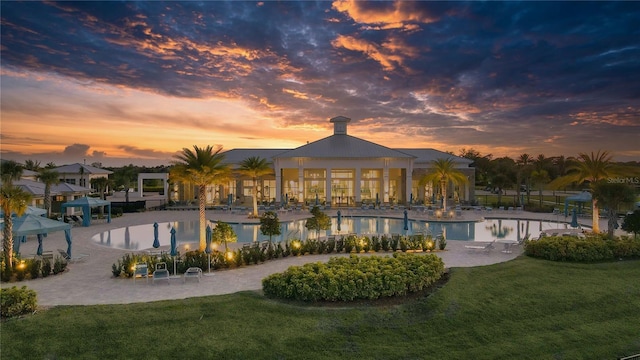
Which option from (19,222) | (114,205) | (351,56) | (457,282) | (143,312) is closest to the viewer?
(143,312)

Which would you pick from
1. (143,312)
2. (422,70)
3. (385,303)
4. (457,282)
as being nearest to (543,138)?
(422,70)

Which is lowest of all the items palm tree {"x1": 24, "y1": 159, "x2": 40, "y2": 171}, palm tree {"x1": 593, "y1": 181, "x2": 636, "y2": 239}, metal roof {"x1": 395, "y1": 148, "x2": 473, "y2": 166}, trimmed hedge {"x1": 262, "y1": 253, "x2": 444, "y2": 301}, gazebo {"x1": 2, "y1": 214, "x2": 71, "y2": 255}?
trimmed hedge {"x1": 262, "y1": 253, "x2": 444, "y2": 301}

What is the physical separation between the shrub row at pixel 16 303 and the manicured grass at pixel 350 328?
1.22 feet

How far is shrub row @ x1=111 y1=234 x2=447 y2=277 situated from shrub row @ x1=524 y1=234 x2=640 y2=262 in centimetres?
373

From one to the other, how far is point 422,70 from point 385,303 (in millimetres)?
23133

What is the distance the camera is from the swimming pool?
20.7 m

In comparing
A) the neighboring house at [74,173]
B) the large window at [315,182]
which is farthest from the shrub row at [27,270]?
the neighboring house at [74,173]

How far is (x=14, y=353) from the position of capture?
7199 mm

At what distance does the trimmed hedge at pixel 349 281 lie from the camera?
31.8 ft

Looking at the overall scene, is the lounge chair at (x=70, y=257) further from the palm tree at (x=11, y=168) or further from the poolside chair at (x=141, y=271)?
the palm tree at (x=11, y=168)

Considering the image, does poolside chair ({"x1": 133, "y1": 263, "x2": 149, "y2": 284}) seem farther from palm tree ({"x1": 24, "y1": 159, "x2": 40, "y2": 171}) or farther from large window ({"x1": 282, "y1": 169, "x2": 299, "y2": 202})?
palm tree ({"x1": 24, "y1": 159, "x2": 40, "y2": 171})

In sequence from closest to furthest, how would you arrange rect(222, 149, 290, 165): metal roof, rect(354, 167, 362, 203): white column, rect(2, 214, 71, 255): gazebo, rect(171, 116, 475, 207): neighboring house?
1. rect(2, 214, 71, 255): gazebo
2. rect(171, 116, 475, 207): neighboring house
3. rect(354, 167, 362, 203): white column
4. rect(222, 149, 290, 165): metal roof

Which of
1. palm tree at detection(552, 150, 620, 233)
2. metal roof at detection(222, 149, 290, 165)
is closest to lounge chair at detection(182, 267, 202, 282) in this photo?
palm tree at detection(552, 150, 620, 233)

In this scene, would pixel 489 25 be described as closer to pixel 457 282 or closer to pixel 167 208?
pixel 457 282
